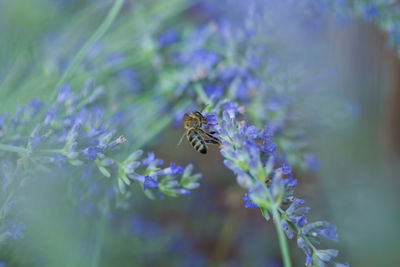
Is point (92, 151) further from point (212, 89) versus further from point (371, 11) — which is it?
point (371, 11)

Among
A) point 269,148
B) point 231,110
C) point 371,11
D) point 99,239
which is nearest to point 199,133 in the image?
point 231,110

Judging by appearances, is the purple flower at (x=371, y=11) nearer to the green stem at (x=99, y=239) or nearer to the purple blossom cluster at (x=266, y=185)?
the purple blossom cluster at (x=266, y=185)

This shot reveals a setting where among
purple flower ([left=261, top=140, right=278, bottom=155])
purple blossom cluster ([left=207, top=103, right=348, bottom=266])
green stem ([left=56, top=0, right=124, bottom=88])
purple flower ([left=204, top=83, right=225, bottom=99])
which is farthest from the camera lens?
purple flower ([left=204, top=83, right=225, bottom=99])

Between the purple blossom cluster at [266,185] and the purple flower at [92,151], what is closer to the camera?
the purple blossom cluster at [266,185]

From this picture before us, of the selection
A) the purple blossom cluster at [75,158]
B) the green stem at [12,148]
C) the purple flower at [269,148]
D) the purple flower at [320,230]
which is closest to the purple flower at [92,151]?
the purple blossom cluster at [75,158]

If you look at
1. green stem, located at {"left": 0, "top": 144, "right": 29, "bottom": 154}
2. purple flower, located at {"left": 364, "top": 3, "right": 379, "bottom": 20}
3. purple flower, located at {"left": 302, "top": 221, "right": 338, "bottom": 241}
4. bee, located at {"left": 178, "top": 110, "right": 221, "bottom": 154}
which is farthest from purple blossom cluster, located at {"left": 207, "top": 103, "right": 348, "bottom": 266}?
purple flower, located at {"left": 364, "top": 3, "right": 379, "bottom": 20}

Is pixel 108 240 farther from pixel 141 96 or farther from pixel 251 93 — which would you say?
pixel 251 93

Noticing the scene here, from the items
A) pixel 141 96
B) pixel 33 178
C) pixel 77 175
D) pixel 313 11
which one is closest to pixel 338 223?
pixel 313 11

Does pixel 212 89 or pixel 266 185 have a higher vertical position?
pixel 212 89

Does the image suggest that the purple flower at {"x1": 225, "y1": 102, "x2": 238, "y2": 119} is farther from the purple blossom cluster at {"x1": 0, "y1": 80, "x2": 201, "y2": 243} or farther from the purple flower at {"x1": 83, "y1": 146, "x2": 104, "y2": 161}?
the purple flower at {"x1": 83, "y1": 146, "x2": 104, "y2": 161}

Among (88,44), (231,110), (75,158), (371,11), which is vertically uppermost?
(371,11)
